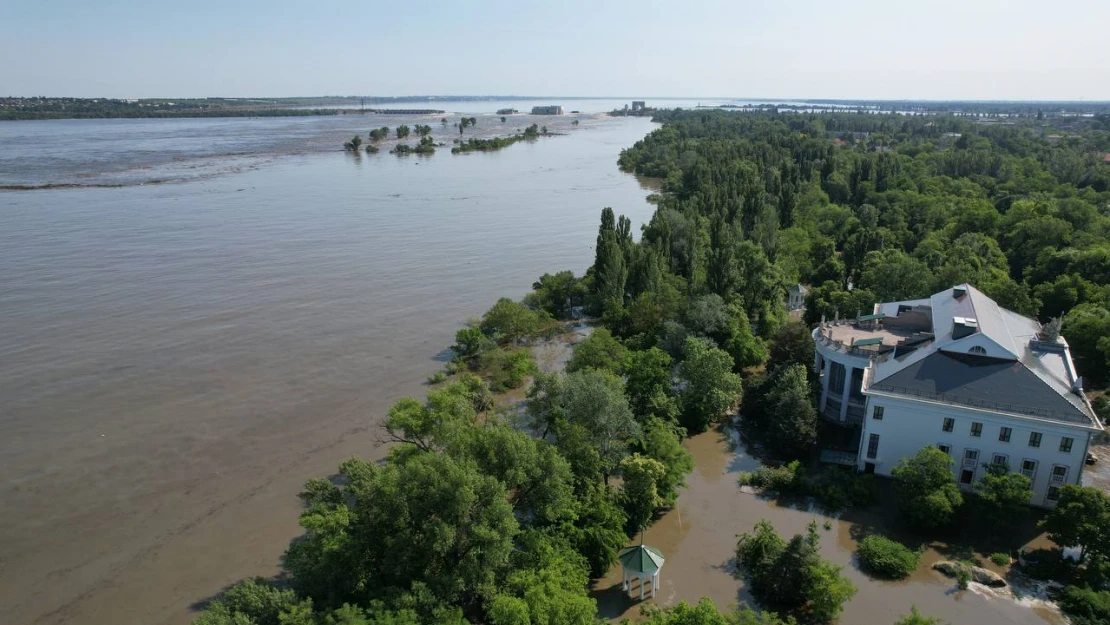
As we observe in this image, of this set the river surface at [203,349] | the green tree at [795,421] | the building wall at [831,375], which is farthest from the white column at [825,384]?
the river surface at [203,349]

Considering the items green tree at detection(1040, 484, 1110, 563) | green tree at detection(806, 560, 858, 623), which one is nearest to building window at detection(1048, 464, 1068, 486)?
green tree at detection(1040, 484, 1110, 563)

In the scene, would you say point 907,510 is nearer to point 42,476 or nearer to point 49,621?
point 49,621

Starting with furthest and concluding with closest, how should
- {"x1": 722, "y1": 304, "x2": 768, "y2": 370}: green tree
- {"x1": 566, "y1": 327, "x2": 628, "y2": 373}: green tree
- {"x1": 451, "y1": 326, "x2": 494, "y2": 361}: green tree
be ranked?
{"x1": 451, "y1": 326, "x2": 494, "y2": 361}: green tree, {"x1": 722, "y1": 304, "x2": 768, "y2": 370}: green tree, {"x1": 566, "y1": 327, "x2": 628, "y2": 373}: green tree

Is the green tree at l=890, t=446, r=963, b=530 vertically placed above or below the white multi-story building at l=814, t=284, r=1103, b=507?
below

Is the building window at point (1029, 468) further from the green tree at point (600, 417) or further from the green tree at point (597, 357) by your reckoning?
the green tree at point (597, 357)

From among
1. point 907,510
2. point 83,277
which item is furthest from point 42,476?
point 907,510

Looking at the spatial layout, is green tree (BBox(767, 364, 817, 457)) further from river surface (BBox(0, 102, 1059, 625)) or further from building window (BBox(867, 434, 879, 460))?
building window (BBox(867, 434, 879, 460))
